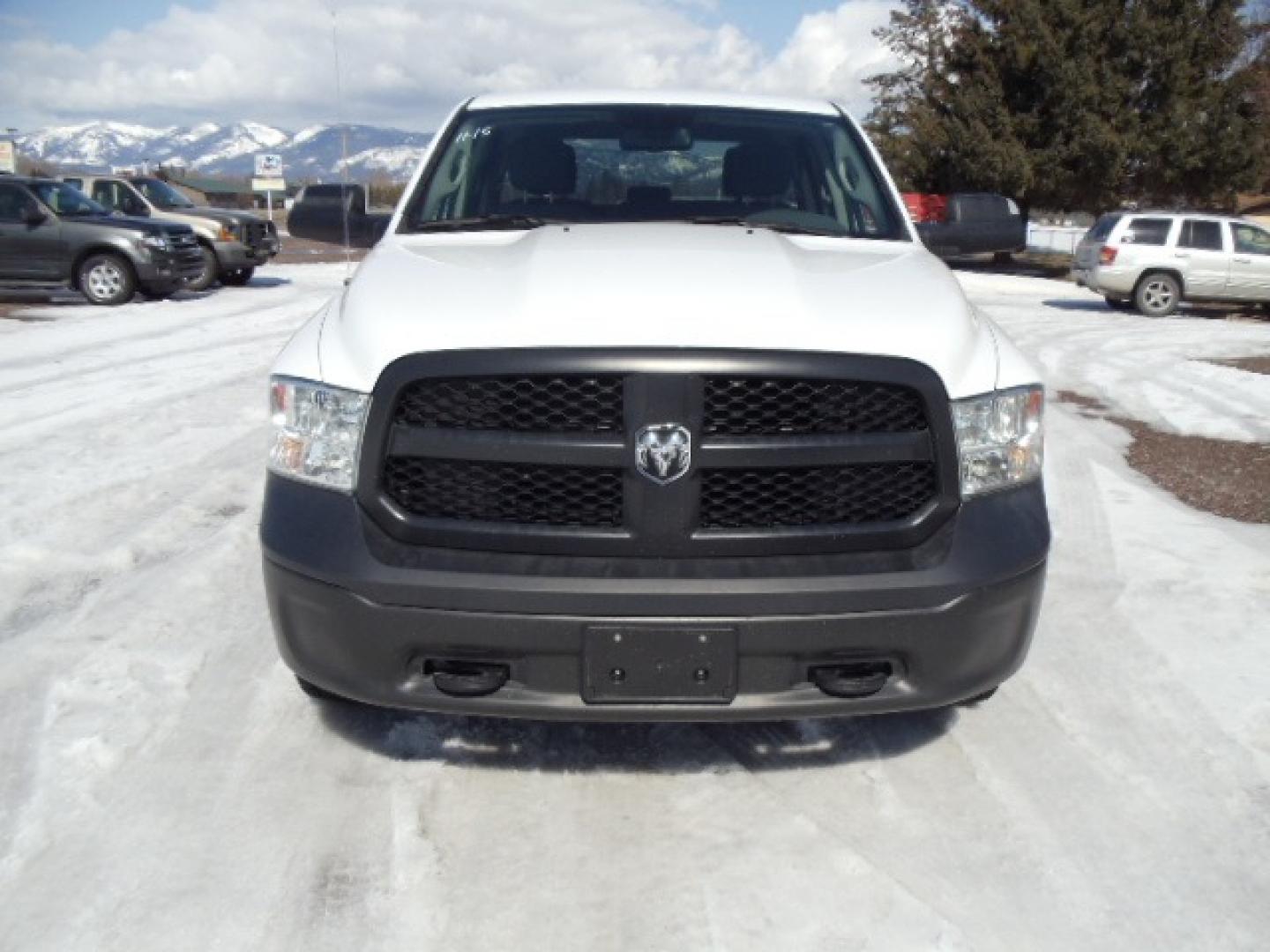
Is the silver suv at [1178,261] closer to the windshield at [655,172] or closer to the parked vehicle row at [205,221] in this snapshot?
the parked vehicle row at [205,221]

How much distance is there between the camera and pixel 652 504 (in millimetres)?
2619

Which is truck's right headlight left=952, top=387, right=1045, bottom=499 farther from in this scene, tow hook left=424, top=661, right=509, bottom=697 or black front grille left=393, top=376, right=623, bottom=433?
tow hook left=424, top=661, right=509, bottom=697

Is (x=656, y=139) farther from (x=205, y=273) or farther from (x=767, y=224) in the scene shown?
(x=205, y=273)

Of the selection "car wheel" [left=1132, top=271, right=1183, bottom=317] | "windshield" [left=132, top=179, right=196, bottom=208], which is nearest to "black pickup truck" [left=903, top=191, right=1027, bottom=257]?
"car wheel" [left=1132, top=271, right=1183, bottom=317]

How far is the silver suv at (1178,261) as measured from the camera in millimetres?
19125

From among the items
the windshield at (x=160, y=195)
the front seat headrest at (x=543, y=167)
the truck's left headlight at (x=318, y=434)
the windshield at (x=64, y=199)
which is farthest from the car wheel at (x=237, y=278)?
the truck's left headlight at (x=318, y=434)

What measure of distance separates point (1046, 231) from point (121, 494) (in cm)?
4342

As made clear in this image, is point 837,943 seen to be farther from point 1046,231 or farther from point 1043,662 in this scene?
point 1046,231

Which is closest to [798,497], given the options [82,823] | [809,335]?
[809,335]

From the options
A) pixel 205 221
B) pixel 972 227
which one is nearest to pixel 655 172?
pixel 972 227

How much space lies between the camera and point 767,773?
123 inches

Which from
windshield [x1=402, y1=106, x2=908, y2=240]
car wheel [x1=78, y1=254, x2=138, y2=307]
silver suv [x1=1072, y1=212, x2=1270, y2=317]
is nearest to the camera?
windshield [x1=402, y1=106, x2=908, y2=240]

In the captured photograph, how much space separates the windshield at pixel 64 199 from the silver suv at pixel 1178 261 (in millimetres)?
15789

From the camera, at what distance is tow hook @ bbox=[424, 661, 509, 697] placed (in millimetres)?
2670
